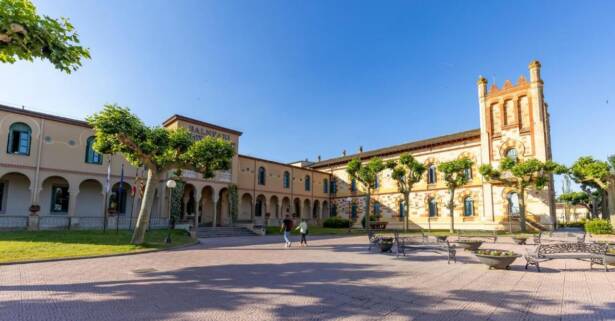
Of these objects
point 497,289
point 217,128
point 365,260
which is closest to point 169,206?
point 217,128

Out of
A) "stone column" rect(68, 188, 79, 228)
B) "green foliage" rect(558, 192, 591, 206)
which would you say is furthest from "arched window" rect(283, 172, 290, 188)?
"green foliage" rect(558, 192, 591, 206)

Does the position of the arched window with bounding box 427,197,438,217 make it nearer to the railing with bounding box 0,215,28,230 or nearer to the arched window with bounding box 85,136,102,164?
the arched window with bounding box 85,136,102,164

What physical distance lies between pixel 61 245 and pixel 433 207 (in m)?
29.8

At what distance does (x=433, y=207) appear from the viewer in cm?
3172

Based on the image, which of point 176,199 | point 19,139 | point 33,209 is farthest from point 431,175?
point 19,139

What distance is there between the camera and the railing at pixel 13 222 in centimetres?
1736

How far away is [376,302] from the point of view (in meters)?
5.75

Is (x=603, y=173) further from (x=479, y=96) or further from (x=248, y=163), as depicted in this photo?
(x=248, y=163)

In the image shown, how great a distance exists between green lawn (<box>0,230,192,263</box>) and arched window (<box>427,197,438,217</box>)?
24640mm

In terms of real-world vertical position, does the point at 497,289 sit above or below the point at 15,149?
below

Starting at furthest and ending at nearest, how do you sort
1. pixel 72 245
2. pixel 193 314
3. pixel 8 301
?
pixel 72 245
pixel 8 301
pixel 193 314

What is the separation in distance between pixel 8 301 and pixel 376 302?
A: 663cm

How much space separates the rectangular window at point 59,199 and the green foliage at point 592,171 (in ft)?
124

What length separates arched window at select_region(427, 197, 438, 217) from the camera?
31.4 meters
